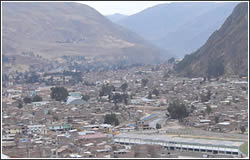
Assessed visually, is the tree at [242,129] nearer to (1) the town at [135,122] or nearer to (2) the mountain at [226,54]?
(1) the town at [135,122]

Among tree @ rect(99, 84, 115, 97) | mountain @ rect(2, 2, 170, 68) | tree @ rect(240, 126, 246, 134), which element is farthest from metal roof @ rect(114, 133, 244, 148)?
mountain @ rect(2, 2, 170, 68)

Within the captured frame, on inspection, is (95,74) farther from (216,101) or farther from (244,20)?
(216,101)

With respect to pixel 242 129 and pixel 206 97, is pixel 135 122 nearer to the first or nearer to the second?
pixel 242 129

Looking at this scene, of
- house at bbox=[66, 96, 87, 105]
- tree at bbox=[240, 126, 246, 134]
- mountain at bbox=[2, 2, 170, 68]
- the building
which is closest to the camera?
the building

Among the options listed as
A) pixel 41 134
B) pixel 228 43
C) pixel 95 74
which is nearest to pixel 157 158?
→ pixel 41 134

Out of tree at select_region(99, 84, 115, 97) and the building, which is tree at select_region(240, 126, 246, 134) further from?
tree at select_region(99, 84, 115, 97)

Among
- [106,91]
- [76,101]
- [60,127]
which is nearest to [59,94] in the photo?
[76,101]

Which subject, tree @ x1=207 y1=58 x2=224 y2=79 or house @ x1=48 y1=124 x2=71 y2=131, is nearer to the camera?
house @ x1=48 y1=124 x2=71 y2=131
